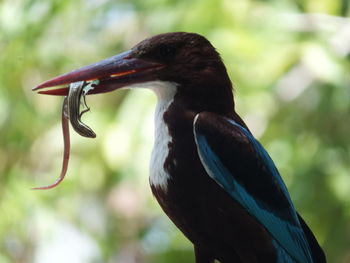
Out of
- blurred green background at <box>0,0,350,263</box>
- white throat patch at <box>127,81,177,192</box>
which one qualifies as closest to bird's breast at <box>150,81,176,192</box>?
white throat patch at <box>127,81,177,192</box>

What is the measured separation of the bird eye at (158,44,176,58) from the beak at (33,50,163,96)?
0.03 m

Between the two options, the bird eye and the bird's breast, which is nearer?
the bird's breast

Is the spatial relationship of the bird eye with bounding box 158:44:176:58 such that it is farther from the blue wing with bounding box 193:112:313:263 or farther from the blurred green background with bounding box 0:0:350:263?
the blurred green background with bounding box 0:0:350:263

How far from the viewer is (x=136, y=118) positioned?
17.9 ft

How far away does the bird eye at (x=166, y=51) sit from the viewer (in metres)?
2.90

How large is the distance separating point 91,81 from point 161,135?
0.23m

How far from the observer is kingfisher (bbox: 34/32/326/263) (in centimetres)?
277

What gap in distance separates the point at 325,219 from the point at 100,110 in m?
1.70

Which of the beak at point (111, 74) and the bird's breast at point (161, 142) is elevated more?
the beak at point (111, 74)

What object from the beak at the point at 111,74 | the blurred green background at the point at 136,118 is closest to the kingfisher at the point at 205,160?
the beak at the point at 111,74

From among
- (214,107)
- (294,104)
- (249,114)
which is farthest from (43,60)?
(214,107)

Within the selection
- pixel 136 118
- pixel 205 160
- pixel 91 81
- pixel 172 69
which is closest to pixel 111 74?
pixel 91 81

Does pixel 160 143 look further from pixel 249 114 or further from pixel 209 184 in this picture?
pixel 249 114

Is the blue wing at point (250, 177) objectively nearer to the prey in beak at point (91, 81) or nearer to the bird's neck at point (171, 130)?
the bird's neck at point (171, 130)
